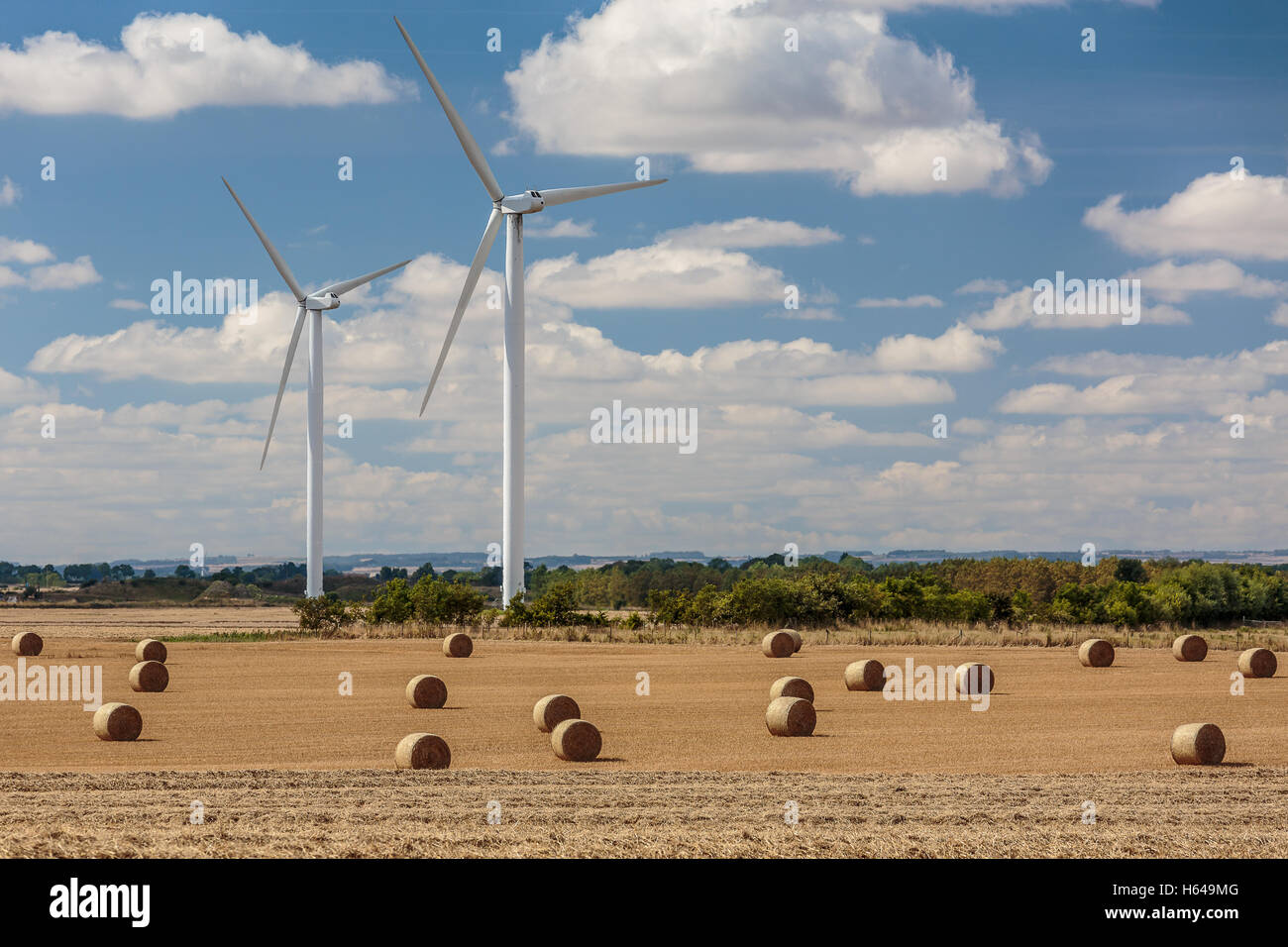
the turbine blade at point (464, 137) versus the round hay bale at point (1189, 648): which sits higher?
the turbine blade at point (464, 137)

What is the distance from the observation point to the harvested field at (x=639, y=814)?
49.9 feet

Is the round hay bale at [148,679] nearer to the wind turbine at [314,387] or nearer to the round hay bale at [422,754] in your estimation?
the round hay bale at [422,754]

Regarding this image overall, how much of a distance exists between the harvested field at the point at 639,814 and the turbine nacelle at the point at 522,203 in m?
45.2

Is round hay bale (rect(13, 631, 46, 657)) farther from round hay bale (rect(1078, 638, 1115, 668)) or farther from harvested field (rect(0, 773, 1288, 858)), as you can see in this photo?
round hay bale (rect(1078, 638, 1115, 668))

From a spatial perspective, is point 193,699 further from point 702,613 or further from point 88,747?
point 702,613

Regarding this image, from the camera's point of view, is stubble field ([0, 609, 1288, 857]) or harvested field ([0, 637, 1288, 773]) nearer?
stubble field ([0, 609, 1288, 857])

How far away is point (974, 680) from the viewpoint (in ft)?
118

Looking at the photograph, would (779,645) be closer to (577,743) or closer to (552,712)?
(552,712)

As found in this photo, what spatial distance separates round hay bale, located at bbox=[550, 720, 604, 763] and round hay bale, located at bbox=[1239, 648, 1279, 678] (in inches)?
1034

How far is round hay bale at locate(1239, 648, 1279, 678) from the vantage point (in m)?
41.0

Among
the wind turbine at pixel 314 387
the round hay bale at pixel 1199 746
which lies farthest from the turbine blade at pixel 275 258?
the round hay bale at pixel 1199 746
